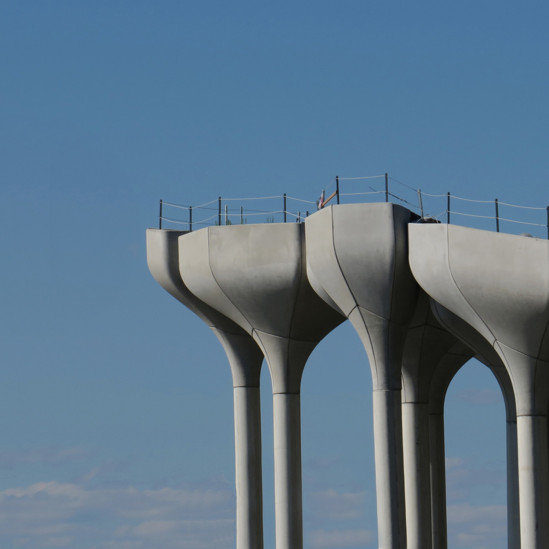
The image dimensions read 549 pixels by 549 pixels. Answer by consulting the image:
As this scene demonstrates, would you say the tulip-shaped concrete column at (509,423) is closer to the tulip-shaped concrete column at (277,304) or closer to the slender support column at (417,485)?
the slender support column at (417,485)

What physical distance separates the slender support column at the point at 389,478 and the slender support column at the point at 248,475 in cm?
589

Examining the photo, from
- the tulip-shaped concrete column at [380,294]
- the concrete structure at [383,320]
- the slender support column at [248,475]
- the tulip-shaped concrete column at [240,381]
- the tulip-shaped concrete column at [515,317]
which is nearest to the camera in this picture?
the tulip-shaped concrete column at [515,317]

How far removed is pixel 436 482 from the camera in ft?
172

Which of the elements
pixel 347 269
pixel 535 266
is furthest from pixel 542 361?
pixel 347 269

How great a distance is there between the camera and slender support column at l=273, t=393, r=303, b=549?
141 ft

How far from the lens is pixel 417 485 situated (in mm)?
49062

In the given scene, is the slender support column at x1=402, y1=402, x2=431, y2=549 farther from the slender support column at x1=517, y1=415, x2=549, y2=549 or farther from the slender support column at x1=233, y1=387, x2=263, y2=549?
the slender support column at x1=517, y1=415, x2=549, y2=549

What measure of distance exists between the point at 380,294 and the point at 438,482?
48.9 feet

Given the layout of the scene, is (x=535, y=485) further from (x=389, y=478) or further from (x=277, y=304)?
(x=277, y=304)

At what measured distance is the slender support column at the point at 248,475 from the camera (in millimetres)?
44688

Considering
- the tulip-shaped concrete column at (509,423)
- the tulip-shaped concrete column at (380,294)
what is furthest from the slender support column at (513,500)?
the tulip-shaped concrete column at (380,294)

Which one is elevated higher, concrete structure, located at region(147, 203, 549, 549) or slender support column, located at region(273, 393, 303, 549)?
concrete structure, located at region(147, 203, 549, 549)

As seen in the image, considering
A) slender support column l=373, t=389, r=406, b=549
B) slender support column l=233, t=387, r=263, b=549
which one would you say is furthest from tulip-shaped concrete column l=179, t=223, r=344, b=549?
slender support column l=373, t=389, r=406, b=549

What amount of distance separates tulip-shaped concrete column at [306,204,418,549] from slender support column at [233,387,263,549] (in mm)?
5906
